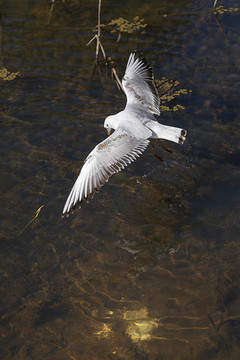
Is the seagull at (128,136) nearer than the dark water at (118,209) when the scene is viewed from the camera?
No

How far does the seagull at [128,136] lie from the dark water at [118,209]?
22.4 inches

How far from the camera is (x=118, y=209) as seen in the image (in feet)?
17.3

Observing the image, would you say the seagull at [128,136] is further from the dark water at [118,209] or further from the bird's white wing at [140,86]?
the dark water at [118,209]

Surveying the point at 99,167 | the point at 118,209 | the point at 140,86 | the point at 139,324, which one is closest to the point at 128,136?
the point at 99,167

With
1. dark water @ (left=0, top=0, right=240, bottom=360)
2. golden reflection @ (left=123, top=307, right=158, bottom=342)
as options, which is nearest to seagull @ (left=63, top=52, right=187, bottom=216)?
dark water @ (left=0, top=0, right=240, bottom=360)

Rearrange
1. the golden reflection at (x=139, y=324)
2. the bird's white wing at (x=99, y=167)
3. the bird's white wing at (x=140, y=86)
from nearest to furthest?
the golden reflection at (x=139, y=324)
the bird's white wing at (x=99, y=167)
the bird's white wing at (x=140, y=86)

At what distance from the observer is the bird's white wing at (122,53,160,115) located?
591 centimetres

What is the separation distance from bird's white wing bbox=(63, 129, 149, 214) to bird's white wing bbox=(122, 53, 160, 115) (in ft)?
3.52

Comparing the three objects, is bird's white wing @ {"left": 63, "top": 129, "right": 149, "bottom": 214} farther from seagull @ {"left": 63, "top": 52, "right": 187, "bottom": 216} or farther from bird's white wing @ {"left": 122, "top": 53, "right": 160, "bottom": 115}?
bird's white wing @ {"left": 122, "top": 53, "right": 160, "bottom": 115}

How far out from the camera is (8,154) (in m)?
6.01

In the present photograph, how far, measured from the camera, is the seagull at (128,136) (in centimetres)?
470

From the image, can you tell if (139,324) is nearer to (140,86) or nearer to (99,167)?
(99,167)

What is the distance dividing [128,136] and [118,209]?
0.92 meters

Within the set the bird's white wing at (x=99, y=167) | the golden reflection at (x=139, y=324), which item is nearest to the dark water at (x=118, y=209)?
the golden reflection at (x=139, y=324)
